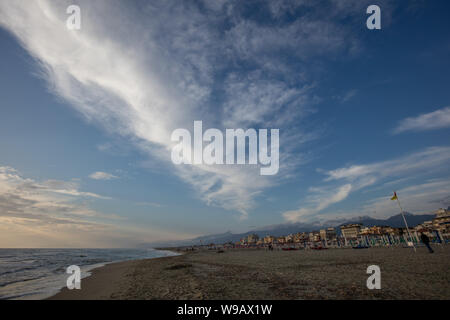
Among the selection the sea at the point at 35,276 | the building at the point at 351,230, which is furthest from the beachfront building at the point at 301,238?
the sea at the point at 35,276

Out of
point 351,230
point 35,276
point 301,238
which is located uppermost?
point 351,230

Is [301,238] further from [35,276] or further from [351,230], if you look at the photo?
[35,276]

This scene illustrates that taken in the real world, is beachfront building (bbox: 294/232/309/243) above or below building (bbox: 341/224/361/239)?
below

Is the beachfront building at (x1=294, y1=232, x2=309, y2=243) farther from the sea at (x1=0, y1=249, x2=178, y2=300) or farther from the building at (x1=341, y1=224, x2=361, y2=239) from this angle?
the sea at (x1=0, y1=249, x2=178, y2=300)

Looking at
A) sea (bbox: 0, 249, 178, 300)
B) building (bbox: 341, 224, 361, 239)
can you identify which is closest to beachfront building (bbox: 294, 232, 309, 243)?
building (bbox: 341, 224, 361, 239)

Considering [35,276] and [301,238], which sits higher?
[301,238]

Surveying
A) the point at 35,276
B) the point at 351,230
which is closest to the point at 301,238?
the point at 351,230

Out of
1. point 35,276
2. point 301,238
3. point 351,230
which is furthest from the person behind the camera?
point 301,238

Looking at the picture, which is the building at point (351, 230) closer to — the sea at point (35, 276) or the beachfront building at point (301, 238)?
the beachfront building at point (301, 238)
